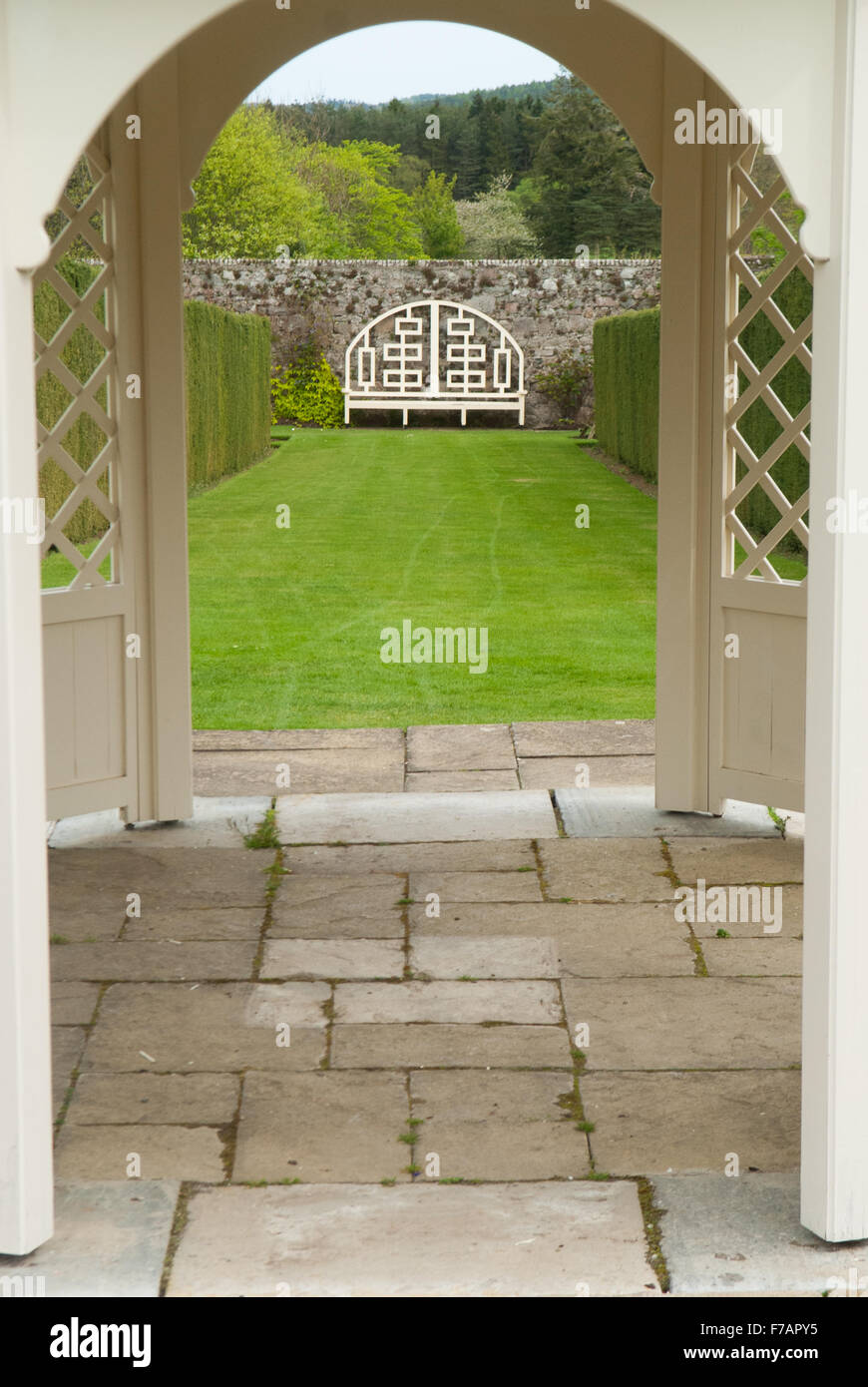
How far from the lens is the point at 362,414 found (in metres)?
18.3

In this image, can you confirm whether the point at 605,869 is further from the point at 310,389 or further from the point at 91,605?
the point at 310,389

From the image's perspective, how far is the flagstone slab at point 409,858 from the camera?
3963 millimetres

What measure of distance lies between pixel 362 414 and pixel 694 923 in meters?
15.5

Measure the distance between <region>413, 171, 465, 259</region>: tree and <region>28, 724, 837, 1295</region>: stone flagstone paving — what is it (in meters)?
27.2

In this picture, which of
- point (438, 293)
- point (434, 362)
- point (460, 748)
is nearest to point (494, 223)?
point (438, 293)

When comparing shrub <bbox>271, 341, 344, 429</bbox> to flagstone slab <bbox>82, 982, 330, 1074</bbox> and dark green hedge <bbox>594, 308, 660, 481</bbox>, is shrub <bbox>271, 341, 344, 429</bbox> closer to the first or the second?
dark green hedge <bbox>594, 308, 660, 481</bbox>

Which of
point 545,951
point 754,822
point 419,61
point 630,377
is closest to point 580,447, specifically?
point 630,377

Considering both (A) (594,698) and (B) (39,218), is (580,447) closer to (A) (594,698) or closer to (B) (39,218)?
(A) (594,698)

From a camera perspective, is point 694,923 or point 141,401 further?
point 141,401

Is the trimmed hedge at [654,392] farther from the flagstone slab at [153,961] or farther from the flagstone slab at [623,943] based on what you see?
the flagstone slab at [153,961]

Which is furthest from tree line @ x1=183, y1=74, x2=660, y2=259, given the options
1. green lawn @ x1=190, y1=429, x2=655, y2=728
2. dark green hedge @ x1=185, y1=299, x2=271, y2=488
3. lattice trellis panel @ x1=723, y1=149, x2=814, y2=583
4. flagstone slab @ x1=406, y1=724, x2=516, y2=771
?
lattice trellis panel @ x1=723, y1=149, x2=814, y2=583

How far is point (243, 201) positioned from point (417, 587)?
61.0 feet

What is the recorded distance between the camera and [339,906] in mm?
3674

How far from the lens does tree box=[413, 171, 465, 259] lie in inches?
1176
